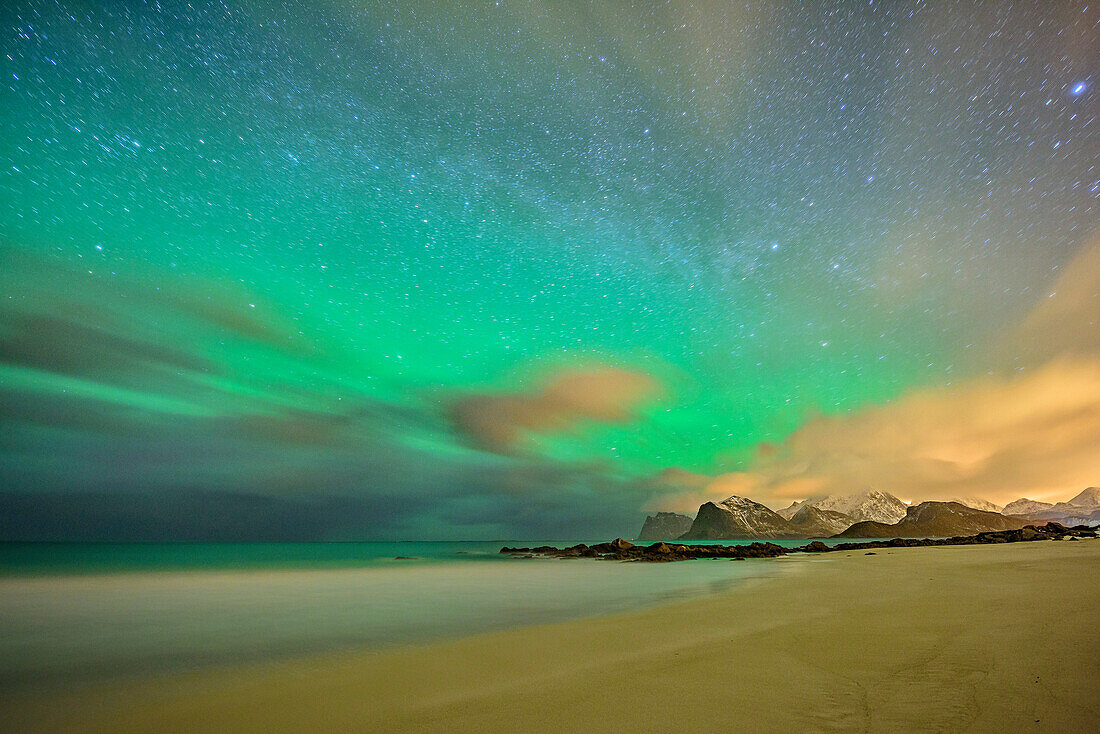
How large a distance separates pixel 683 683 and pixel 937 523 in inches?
7776

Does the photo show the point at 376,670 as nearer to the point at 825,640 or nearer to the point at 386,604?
the point at 825,640

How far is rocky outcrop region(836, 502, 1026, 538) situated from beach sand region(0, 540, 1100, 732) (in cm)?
16681

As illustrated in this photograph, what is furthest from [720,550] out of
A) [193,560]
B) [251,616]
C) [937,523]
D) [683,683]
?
[937,523]

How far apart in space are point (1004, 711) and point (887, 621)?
5860 millimetres

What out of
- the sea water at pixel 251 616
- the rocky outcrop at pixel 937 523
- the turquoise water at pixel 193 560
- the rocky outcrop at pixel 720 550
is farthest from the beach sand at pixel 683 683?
the rocky outcrop at pixel 937 523

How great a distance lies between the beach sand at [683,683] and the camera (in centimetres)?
493

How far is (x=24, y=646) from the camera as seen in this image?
11328 mm

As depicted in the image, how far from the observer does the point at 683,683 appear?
6207 millimetres

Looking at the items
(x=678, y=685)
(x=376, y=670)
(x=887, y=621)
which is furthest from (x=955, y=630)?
(x=376, y=670)

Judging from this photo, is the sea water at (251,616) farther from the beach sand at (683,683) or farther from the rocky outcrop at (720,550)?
the rocky outcrop at (720,550)

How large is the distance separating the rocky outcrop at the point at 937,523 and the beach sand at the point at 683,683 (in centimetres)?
16681

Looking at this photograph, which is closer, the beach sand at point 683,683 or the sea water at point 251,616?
the beach sand at point 683,683

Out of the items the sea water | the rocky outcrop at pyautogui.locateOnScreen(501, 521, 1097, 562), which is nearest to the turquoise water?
the rocky outcrop at pyautogui.locateOnScreen(501, 521, 1097, 562)

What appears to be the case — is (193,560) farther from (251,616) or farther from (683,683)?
(683,683)
